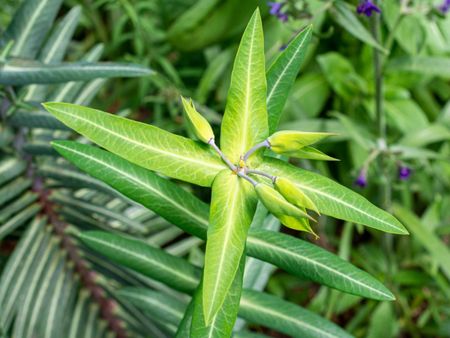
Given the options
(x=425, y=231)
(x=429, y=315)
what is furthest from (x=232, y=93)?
(x=429, y=315)

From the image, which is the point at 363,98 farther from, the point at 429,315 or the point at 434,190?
the point at 429,315

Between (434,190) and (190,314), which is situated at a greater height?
(434,190)

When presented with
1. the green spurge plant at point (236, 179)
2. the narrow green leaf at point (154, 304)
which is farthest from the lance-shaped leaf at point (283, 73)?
the narrow green leaf at point (154, 304)

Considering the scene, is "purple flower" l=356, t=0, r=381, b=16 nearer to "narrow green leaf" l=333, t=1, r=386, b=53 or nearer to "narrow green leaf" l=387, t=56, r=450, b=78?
"narrow green leaf" l=333, t=1, r=386, b=53

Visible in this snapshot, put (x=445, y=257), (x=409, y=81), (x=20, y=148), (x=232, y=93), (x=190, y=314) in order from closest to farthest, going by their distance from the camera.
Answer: (x=232, y=93) < (x=190, y=314) < (x=20, y=148) < (x=445, y=257) < (x=409, y=81)

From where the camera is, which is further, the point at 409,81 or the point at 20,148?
the point at 409,81

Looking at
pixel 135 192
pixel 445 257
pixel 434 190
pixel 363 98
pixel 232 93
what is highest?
pixel 363 98

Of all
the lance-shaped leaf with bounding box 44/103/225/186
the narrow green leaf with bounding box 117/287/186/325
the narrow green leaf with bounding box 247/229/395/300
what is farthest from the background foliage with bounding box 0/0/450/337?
the lance-shaped leaf with bounding box 44/103/225/186
